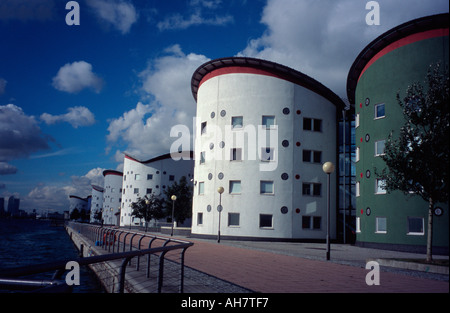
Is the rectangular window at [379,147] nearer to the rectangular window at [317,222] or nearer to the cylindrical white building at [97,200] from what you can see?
the rectangular window at [317,222]

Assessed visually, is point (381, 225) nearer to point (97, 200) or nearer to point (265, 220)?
point (265, 220)

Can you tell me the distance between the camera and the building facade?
20547mm

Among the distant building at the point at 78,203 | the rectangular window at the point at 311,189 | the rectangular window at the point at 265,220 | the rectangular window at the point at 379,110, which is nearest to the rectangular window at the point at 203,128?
the rectangular window at the point at 265,220

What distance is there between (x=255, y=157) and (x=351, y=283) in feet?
78.0

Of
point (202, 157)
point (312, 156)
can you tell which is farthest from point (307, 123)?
point (202, 157)

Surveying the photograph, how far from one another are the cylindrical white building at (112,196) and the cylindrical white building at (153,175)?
91.2ft

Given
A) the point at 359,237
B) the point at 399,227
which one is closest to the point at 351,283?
the point at 399,227

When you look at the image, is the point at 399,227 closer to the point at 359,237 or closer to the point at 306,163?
the point at 359,237

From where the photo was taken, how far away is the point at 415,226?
67.7 feet

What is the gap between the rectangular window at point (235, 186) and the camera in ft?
105

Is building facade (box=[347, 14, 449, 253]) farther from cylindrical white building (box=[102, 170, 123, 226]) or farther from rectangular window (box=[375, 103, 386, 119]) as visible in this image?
cylindrical white building (box=[102, 170, 123, 226])

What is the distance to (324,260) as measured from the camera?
44.7 ft

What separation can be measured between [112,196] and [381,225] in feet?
340
